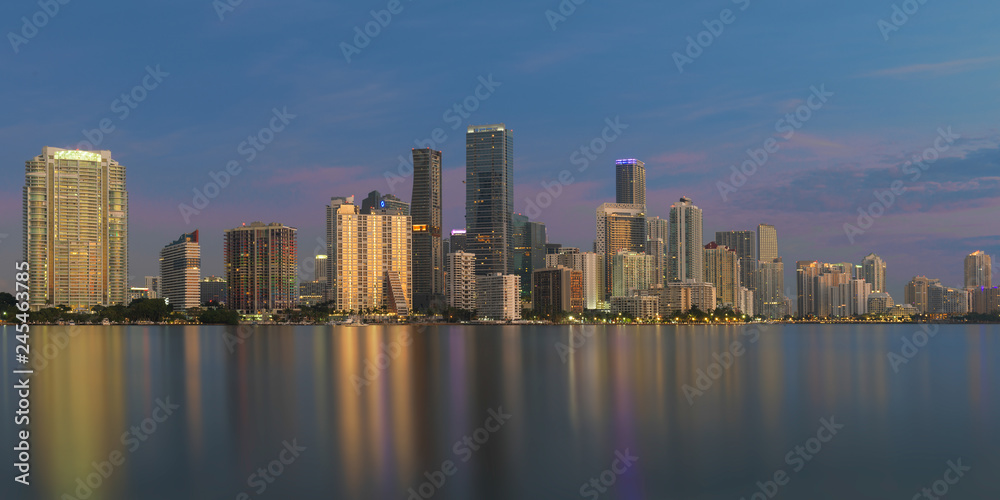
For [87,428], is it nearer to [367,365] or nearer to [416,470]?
[416,470]

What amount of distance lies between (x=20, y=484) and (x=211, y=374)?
40.8 metres

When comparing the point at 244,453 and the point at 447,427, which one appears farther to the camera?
the point at 447,427

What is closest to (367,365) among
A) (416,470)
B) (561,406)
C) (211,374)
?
(211,374)

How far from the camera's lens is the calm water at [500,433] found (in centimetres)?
2894

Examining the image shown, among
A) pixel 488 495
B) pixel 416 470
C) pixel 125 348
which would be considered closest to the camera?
pixel 488 495

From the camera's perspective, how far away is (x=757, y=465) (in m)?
32.2

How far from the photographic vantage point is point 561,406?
160 ft

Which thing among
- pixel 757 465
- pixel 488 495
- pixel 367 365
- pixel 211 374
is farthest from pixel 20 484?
pixel 367 365

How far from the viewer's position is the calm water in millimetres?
28938

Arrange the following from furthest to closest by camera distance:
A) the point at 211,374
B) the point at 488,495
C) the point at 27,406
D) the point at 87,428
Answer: the point at 211,374
the point at 27,406
the point at 87,428
the point at 488,495

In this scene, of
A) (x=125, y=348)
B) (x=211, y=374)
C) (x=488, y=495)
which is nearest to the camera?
(x=488, y=495)

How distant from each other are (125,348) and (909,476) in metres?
98.0

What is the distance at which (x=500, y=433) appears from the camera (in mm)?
38625

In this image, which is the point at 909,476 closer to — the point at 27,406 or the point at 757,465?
the point at 757,465
